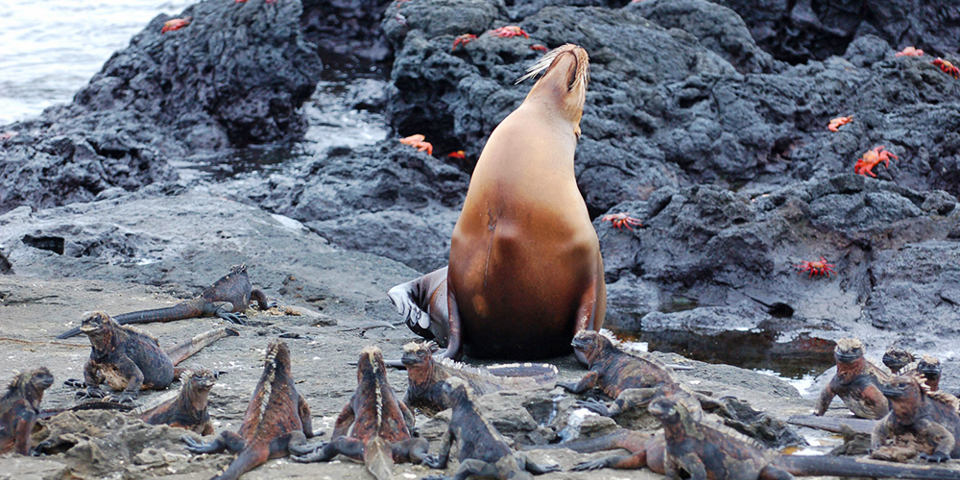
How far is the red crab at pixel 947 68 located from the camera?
45.0ft

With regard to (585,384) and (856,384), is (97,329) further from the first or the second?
(856,384)

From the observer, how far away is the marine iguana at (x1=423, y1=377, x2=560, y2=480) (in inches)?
118

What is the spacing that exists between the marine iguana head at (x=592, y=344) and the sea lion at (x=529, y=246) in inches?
18.2

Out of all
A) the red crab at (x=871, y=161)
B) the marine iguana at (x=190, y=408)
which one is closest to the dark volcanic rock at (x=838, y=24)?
the red crab at (x=871, y=161)

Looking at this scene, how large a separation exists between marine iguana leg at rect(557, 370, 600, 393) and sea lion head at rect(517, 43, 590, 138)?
1822mm

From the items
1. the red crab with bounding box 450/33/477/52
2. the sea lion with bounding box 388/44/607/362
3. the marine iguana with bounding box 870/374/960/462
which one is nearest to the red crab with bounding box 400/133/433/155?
the red crab with bounding box 450/33/477/52

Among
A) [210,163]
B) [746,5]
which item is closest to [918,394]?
[210,163]

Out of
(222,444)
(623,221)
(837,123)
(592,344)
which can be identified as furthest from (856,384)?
(837,123)

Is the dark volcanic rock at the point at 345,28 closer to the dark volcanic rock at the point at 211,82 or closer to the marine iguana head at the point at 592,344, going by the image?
the dark volcanic rock at the point at 211,82

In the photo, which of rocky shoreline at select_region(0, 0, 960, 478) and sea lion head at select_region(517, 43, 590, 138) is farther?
rocky shoreline at select_region(0, 0, 960, 478)

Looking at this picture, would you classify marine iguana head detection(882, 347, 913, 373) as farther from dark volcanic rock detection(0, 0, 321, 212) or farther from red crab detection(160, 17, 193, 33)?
red crab detection(160, 17, 193, 33)

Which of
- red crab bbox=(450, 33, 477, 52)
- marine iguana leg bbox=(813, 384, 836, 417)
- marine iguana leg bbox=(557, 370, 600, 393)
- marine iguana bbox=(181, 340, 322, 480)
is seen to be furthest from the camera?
red crab bbox=(450, 33, 477, 52)

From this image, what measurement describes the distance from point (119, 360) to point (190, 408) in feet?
3.00

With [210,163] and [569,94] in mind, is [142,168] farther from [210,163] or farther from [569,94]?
[569,94]
